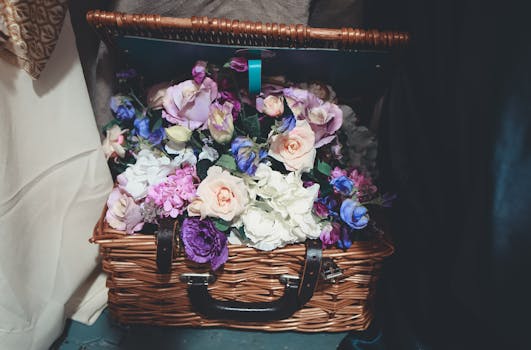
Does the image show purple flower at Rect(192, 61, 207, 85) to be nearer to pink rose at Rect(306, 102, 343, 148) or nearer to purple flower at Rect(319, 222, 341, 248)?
pink rose at Rect(306, 102, 343, 148)

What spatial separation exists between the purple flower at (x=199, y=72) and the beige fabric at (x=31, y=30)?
0.73ft

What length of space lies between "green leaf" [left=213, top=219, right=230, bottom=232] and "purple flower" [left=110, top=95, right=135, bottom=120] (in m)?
0.27

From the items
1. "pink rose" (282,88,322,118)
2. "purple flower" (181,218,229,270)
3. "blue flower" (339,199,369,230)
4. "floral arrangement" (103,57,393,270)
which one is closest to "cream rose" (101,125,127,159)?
"floral arrangement" (103,57,393,270)

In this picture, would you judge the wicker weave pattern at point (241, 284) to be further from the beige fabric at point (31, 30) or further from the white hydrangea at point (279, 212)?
the beige fabric at point (31, 30)

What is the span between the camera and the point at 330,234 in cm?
81

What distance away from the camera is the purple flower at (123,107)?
875 mm

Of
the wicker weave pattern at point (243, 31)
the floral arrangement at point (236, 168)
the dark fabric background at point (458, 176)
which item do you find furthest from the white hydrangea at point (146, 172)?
the dark fabric background at point (458, 176)

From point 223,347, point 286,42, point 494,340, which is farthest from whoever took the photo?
point 223,347

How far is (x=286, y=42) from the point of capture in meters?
0.78

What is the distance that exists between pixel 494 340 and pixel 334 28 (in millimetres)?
560

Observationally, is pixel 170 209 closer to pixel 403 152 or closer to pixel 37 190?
pixel 37 190

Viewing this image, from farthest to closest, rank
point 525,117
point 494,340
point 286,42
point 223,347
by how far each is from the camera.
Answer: point 223,347 < point 286,42 < point 494,340 < point 525,117

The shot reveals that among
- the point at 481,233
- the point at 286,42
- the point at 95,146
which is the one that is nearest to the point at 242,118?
the point at 286,42

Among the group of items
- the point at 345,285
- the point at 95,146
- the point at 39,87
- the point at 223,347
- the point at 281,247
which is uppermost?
the point at 39,87
